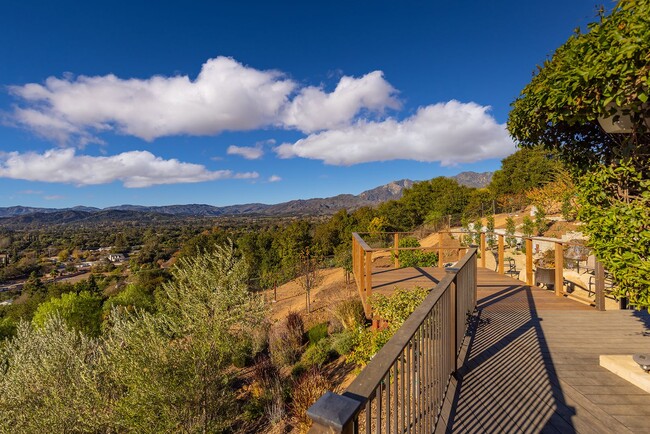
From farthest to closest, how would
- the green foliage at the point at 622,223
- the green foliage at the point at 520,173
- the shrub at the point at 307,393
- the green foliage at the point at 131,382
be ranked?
the green foliage at the point at 520,173, the green foliage at the point at 131,382, the shrub at the point at 307,393, the green foliage at the point at 622,223

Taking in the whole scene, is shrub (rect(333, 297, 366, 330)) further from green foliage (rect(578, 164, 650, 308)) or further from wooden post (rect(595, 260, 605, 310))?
green foliage (rect(578, 164, 650, 308))

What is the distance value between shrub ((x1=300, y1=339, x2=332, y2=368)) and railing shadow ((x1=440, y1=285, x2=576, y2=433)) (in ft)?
13.3

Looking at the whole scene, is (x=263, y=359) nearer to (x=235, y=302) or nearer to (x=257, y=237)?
(x=235, y=302)

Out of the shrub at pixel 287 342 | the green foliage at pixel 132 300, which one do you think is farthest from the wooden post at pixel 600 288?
the green foliage at pixel 132 300

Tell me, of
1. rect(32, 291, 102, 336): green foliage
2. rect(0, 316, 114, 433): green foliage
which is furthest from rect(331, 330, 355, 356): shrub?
rect(32, 291, 102, 336): green foliage

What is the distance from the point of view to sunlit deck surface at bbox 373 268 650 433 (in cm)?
214

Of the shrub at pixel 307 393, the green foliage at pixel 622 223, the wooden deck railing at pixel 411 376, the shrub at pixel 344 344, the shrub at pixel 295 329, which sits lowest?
the shrub at pixel 295 329

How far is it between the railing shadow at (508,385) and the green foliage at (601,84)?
188cm

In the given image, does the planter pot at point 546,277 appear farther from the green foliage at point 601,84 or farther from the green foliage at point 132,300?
the green foliage at point 132,300

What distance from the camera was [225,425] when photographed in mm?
6527

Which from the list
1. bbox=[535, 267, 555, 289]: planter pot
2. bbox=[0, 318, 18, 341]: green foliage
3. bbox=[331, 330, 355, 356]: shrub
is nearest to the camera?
bbox=[331, 330, 355, 356]: shrub

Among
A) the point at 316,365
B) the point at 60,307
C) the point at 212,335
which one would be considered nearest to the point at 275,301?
the point at 60,307

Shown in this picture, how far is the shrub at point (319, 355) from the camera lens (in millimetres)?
7045

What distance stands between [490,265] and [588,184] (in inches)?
358
